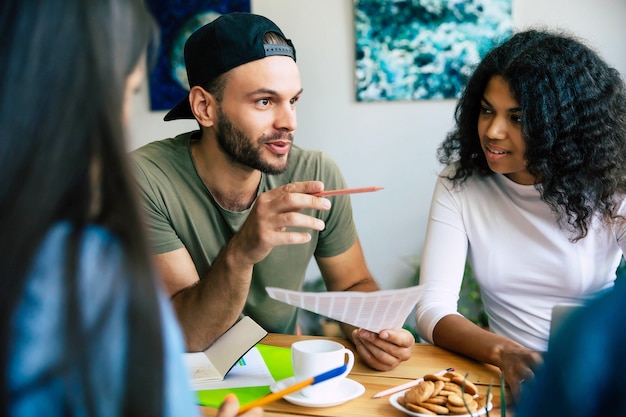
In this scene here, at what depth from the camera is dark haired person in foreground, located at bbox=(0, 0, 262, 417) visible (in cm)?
50

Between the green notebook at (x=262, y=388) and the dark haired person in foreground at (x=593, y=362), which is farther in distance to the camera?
the green notebook at (x=262, y=388)

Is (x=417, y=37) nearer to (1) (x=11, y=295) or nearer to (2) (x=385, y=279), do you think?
(2) (x=385, y=279)

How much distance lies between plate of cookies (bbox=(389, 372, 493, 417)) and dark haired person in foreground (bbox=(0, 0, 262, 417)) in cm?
61

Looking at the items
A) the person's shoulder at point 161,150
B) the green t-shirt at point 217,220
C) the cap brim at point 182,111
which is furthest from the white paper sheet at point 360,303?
the cap brim at point 182,111

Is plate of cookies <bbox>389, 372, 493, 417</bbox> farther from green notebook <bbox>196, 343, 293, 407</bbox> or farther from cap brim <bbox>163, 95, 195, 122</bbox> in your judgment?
cap brim <bbox>163, 95, 195, 122</bbox>

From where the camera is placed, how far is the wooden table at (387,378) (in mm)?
1099

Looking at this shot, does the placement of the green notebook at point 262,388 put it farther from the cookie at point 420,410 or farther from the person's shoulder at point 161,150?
the person's shoulder at point 161,150

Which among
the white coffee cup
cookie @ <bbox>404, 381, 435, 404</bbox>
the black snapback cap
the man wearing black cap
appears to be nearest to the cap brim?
the man wearing black cap

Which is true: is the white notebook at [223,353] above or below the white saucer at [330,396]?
above

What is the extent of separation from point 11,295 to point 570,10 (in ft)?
9.01

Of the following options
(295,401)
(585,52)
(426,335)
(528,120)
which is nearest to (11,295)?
(295,401)

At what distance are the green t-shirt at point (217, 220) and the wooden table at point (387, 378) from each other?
266 mm

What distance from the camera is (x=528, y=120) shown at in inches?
63.1

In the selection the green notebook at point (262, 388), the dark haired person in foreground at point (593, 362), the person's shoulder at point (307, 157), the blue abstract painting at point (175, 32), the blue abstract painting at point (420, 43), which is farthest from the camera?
the blue abstract painting at point (175, 32)
